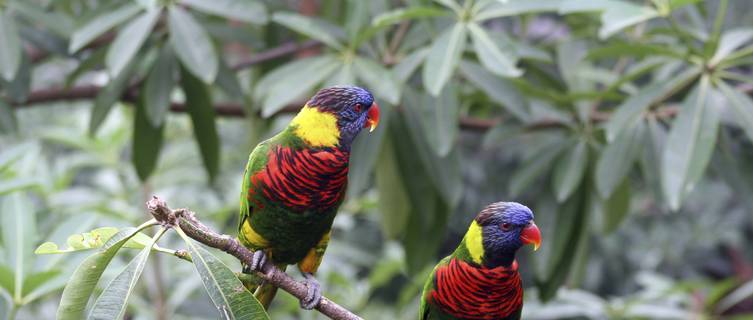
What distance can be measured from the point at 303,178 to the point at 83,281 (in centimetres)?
55

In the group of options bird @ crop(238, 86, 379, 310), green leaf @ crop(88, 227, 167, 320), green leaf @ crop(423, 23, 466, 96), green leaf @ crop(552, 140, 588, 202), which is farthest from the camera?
green leaf @ crop(552, 140, 588, 202)

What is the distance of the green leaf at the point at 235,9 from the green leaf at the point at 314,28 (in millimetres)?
55

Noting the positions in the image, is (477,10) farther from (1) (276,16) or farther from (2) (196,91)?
(2) (196,91)

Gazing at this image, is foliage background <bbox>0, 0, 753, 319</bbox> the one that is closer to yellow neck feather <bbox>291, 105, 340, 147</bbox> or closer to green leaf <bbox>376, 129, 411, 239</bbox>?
green leaf <bbox>376, 129, 411, 239</bbox>

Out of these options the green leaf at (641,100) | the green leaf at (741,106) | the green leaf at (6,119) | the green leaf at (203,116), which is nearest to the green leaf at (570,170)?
the green leaf at (641,100)

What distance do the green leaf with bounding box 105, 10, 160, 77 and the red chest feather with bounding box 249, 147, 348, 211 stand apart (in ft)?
3.43

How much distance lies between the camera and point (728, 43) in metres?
2.86

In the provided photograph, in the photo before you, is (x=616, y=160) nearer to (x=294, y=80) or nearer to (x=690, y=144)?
(x=690, y=144)

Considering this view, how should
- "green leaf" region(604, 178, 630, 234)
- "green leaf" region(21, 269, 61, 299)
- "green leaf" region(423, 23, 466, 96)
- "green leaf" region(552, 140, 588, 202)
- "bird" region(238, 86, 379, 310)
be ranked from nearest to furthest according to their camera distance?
"bird" region(238, 86, 379, 310), "green leaf" region(21, 269, 61, 299), "green leaf" region(423, 23, 466, 96), "green leaf" region(552, 140, 588, 202), "green leaf" region(604, 178, 630, 234)

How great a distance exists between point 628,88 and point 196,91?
1700 millimetres

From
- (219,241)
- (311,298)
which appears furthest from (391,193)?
(219,241)

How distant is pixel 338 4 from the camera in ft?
11.8

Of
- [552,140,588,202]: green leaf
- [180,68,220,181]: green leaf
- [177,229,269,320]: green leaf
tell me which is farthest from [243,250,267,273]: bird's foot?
[552,140,588,202]: green leaf

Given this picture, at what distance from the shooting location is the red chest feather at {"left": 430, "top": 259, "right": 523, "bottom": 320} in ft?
5.97
